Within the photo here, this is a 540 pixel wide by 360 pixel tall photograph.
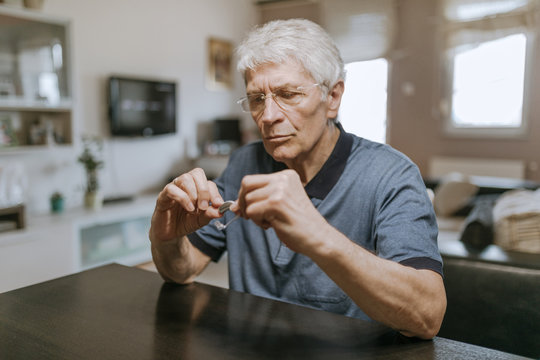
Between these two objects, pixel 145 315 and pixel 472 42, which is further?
pixel 472 42

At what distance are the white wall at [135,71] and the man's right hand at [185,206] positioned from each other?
281cm

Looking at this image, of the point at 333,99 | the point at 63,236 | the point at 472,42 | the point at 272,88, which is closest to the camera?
the point at 272,88

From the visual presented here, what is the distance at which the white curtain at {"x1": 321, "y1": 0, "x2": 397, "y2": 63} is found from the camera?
214 inches

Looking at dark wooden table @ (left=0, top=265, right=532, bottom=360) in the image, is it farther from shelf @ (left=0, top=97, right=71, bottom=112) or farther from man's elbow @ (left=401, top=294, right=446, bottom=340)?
shelf @ (left=0, top=97, right=71, bottom=112)

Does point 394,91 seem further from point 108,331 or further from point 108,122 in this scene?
point 108,331

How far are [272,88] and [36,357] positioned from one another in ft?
2.65

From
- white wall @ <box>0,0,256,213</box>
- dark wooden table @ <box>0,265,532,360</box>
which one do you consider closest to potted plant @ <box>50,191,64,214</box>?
white wall @ <box>0,0,256,213</box>

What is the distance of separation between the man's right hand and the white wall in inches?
111

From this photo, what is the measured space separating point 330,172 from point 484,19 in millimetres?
4621

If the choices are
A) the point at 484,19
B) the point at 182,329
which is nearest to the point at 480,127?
the point at 484,19

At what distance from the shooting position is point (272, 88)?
1.16 m

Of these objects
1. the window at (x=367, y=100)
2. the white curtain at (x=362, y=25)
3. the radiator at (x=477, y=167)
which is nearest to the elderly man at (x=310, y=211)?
the radiator at (x=477, y=167)

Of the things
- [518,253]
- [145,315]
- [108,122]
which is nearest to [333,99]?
[145,315]

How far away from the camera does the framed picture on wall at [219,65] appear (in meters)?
5.66
